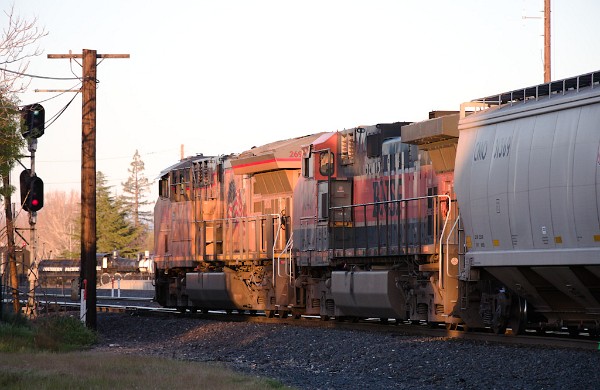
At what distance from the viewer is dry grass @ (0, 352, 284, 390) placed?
13414 millimetres

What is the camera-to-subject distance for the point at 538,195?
17.7 meters

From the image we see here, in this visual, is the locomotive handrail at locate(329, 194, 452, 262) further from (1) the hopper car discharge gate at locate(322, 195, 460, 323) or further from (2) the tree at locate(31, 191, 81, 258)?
(2) the tree at locate(31, 191, 81, 258)

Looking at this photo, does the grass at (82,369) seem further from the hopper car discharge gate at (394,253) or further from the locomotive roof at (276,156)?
the locomotive roof at (276,156)

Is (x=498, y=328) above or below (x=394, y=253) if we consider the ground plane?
below

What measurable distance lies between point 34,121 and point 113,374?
10881 mm

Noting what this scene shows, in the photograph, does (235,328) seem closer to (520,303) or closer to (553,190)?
(520,303)

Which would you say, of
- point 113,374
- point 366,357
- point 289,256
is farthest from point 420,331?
point 113,374

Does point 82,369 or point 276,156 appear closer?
point 82,369

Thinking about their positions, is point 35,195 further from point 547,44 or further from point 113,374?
point 547,44

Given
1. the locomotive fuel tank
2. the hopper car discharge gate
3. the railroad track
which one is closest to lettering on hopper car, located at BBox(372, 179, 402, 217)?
the hopper car discharge gate

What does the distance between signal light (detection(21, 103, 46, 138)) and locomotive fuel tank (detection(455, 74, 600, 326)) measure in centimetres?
987

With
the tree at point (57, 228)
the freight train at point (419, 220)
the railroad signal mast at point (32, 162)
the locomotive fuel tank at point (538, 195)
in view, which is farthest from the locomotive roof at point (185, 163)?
the tree at point (57, 228)

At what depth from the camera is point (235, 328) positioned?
82.5 ft

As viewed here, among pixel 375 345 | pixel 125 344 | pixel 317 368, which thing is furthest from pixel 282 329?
pixel 317 368
